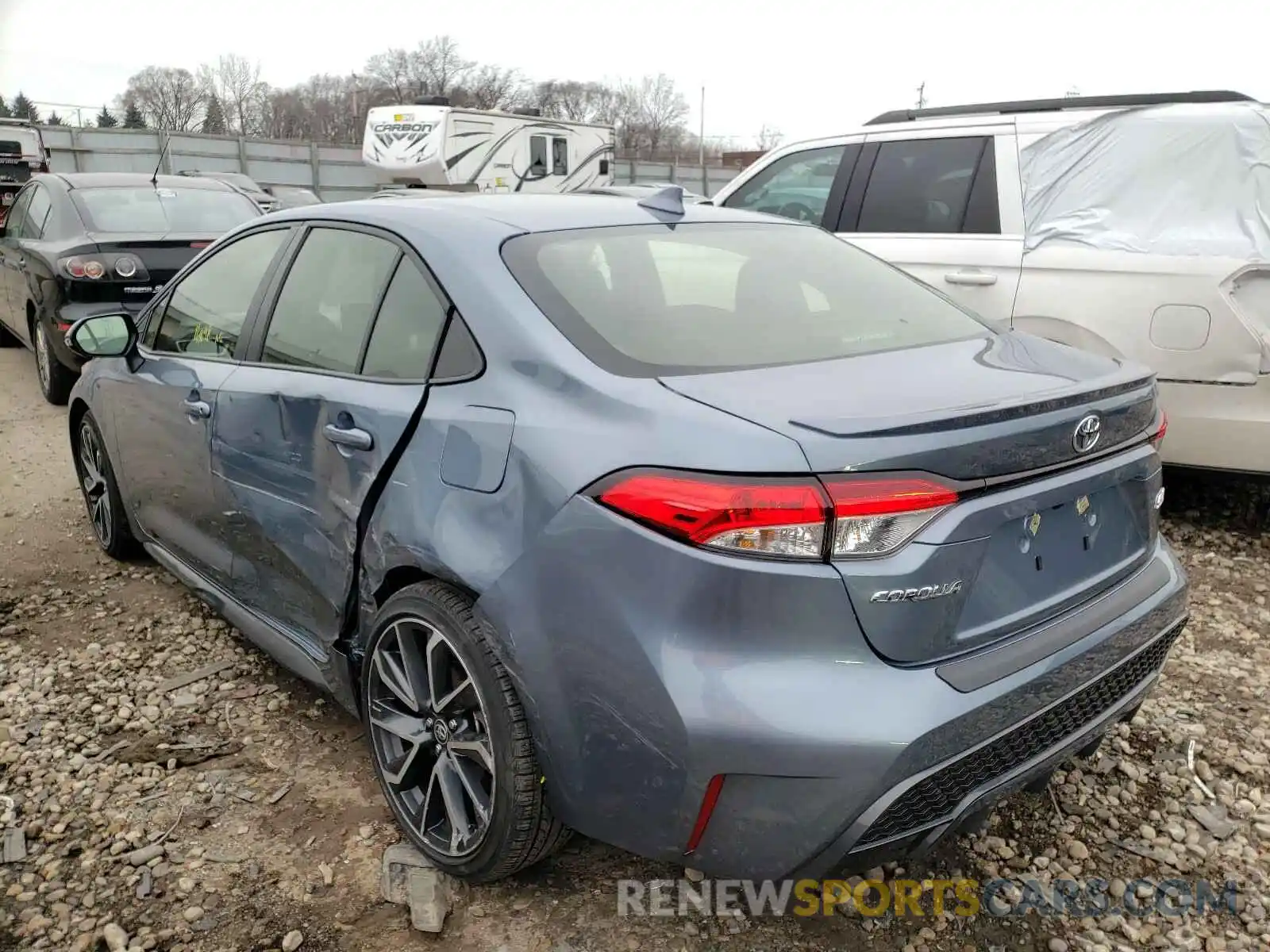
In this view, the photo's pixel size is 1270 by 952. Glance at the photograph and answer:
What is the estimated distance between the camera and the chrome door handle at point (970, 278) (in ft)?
15.4

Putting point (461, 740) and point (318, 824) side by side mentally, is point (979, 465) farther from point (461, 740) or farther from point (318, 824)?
point (318, 824)

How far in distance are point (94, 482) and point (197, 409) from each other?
5.16ft

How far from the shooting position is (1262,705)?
10.5ft

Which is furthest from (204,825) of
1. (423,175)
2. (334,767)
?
(423,175)

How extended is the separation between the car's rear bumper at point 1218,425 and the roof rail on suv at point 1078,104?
54.7 inches

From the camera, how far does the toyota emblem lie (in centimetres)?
199

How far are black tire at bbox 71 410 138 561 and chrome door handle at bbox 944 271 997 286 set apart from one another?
3.83 metres

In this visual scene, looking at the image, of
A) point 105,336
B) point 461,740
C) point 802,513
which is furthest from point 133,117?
point 802,513

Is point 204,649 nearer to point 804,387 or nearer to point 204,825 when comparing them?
point 204,825

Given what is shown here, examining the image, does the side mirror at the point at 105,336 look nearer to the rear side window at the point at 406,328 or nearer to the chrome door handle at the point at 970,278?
the rear side window at the point at 406,328

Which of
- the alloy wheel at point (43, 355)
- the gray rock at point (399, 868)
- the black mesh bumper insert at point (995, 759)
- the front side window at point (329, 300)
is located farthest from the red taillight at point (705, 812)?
the alloy wheel at point (43, 355)

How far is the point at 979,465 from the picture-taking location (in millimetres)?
1815

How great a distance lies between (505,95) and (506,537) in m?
70.2

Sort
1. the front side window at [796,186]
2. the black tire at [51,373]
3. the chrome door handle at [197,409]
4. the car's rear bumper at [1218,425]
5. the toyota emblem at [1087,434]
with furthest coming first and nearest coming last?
the black tire at [51,373] < the front side window at [796,186] < the car's rear bumper at [1218,425] < the chrome door handle at [197,409] < the toyota emblem at [1087,434]
